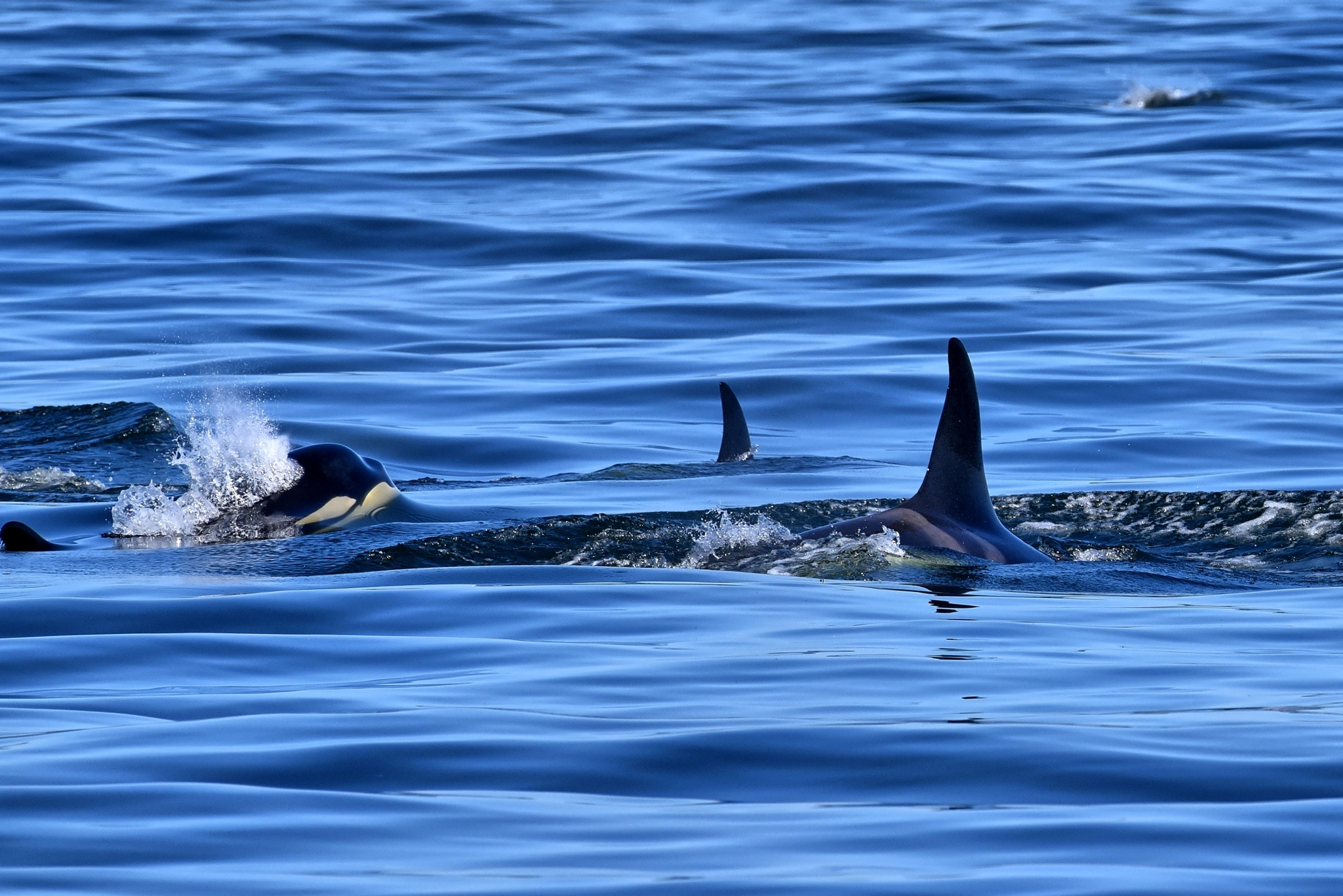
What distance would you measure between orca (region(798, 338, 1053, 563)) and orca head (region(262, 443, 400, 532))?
2328mm

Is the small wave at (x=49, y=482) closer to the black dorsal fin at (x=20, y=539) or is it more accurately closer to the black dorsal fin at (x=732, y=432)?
the black dorsal fin at (x=20, y=539)

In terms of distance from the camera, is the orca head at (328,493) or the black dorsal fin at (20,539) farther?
the orca head at (328,493)

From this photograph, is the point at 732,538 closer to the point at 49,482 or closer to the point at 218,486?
the point at 218,486

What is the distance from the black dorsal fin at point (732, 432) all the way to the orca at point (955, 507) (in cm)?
262

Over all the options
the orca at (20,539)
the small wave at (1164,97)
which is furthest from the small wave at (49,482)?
the small wave at (1164,97)

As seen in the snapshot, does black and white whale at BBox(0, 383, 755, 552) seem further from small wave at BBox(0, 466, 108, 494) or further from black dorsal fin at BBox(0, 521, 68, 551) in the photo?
small wave at BBox(0, 466, 108, 494)

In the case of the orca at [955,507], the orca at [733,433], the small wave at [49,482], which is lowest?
the small wave at [49,482]

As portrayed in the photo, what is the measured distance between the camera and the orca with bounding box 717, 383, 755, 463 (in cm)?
1245

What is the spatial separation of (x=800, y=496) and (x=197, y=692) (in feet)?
18.1

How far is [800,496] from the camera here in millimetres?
12156

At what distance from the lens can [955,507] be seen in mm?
9688

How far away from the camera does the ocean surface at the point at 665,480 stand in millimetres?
5461

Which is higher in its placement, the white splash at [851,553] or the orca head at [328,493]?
the white splash at [851,553]

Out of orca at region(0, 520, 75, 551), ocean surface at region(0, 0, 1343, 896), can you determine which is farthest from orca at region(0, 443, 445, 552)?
orca at region(0, 520, 75, 551)
